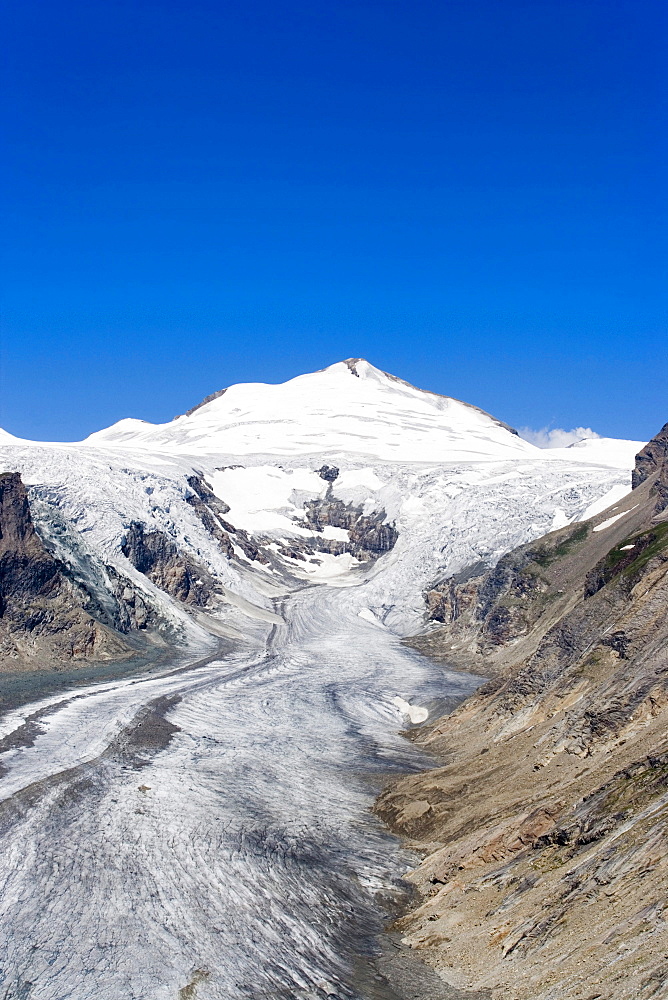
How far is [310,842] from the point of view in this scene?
33344 mm

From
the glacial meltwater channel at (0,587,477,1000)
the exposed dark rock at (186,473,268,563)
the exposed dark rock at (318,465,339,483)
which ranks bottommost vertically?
the glacial meltwater channel at (0,587,477,1000)

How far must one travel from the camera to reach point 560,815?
24.9 metres

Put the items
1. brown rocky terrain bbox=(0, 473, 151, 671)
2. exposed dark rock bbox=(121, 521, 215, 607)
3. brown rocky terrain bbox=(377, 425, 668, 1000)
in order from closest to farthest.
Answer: brown rocky terrain bbox=(377, 425, 668, 1000) → brown rocky terrain bbox=(0, 473, 151, 671) → exposed dark rock bbox=(121, 521, 215, 607)

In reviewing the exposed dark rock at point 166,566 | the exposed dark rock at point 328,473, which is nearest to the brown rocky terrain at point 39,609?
the exposed dark rock at point 166,566

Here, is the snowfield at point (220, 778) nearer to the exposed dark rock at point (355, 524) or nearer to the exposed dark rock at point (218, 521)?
the exposed dark rock at point (218, 521)

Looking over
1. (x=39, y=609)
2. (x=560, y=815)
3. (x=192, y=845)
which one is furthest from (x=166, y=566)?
(x=560, y=815)

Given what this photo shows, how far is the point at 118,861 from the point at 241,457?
158 metres

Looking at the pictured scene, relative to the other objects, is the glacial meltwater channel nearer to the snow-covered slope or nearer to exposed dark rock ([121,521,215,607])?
the snow-covered slope

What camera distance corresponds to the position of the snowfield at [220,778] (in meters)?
24.8

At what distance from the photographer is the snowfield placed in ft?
81.3

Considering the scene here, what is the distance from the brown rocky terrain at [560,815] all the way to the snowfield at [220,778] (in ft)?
8.81

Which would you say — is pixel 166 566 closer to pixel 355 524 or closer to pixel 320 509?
pixel 355 524

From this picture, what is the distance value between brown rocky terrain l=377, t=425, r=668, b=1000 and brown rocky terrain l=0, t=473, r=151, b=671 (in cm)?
3623

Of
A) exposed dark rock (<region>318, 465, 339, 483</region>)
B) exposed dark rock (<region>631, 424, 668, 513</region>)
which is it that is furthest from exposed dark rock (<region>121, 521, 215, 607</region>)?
exposed dark rock (<region>318, 465, 339, 483</region>)
